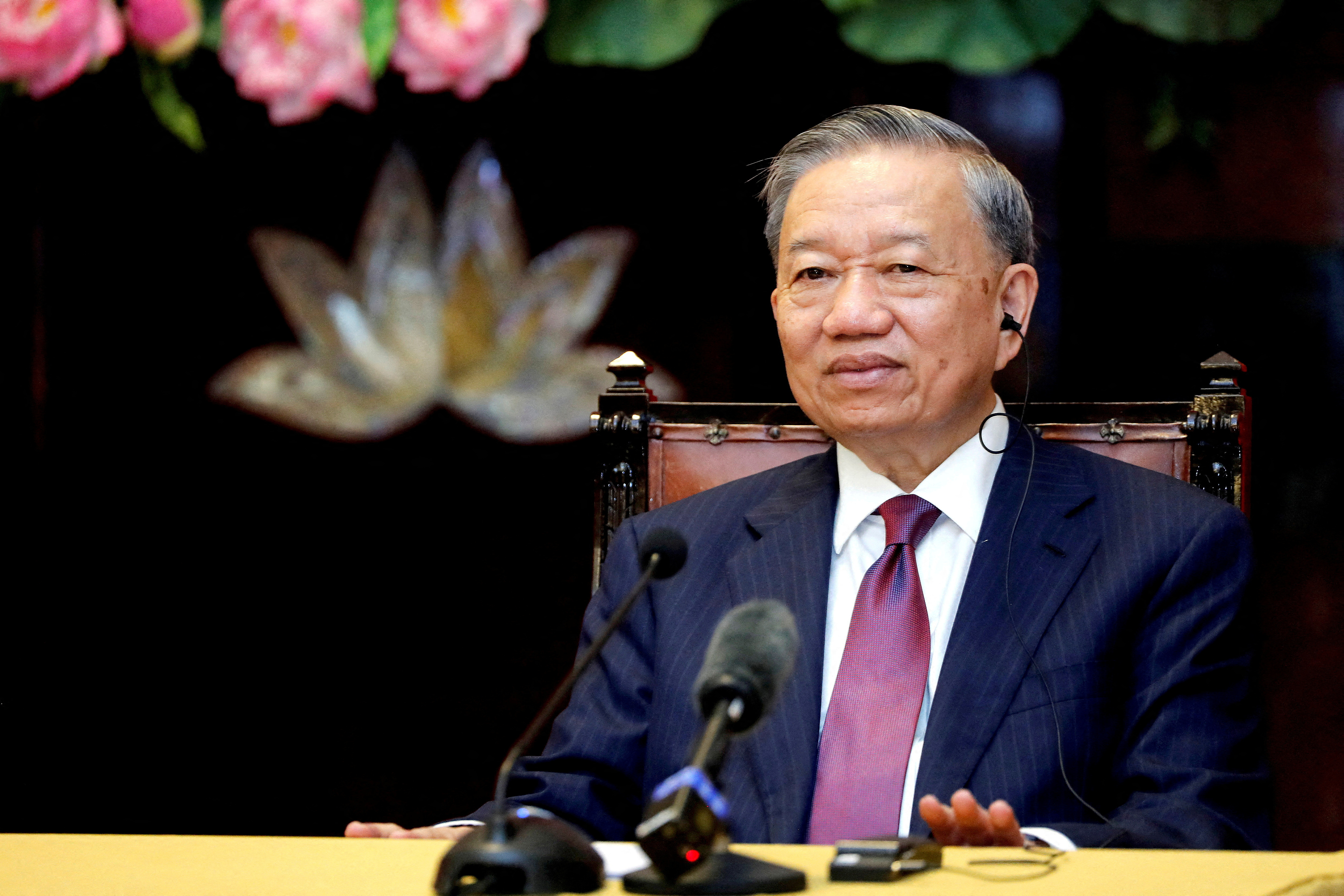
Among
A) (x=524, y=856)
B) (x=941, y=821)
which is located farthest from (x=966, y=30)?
(x=524, y=856)

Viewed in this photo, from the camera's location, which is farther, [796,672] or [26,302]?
[26,302]

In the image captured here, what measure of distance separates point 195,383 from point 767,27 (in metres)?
1.49

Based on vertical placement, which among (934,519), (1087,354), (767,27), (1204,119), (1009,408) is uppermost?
(767,27)

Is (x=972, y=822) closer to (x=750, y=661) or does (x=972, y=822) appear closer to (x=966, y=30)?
(x=750, y=661)

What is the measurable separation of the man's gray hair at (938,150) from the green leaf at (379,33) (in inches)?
59.4

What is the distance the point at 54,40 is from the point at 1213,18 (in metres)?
2.50

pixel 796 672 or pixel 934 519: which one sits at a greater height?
pixel 934 519

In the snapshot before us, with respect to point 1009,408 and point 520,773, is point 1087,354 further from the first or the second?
point 520,773

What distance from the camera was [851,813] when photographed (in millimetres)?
1301

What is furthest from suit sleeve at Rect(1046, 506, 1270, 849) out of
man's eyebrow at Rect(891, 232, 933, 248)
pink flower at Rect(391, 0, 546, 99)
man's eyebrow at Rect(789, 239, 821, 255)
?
pink flower at Rect(391, 0, 546, 99)

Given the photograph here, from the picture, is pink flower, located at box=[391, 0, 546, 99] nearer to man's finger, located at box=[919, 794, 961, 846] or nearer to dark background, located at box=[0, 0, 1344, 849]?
dark background, located at box=[0, 0, 1344, 849]

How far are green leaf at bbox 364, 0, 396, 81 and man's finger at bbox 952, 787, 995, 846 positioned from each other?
2.30 m

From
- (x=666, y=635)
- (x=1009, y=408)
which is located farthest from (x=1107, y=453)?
(x=666, y=635)

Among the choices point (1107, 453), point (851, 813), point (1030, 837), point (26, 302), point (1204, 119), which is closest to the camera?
point (1030, 837)
